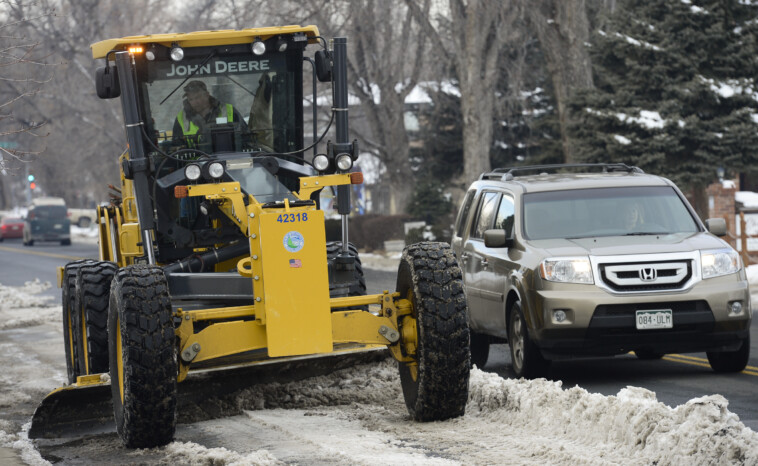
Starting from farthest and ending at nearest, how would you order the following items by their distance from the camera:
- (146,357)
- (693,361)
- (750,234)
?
(750,234), (693,361), (146,357)

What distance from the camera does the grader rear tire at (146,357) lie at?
768 cm

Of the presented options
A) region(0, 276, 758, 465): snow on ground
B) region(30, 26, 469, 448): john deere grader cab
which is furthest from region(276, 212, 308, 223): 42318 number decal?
region(0, 276, 758, 465): snow on ground

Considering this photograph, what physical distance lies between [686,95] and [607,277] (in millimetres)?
17176

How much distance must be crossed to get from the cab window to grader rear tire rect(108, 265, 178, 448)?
485cm

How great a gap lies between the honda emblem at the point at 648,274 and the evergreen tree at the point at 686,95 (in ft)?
53.7

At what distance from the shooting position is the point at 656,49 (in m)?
26.8

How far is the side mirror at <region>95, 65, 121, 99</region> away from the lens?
946 centimetres

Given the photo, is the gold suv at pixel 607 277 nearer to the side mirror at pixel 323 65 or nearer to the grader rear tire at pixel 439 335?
the grader rear tire at pixel 439 335

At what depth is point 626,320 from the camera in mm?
10094

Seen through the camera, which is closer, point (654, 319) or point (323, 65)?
point (323, 65)

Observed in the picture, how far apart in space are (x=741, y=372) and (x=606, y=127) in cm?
1715

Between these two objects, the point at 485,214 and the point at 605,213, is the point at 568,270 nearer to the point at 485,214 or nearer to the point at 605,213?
the point at 605,213

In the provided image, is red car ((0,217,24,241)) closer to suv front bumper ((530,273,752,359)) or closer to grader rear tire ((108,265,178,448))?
suv front bumper ((530,273,752,359))

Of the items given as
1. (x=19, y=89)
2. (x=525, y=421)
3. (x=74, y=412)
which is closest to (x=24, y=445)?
(x=74, y=412)
